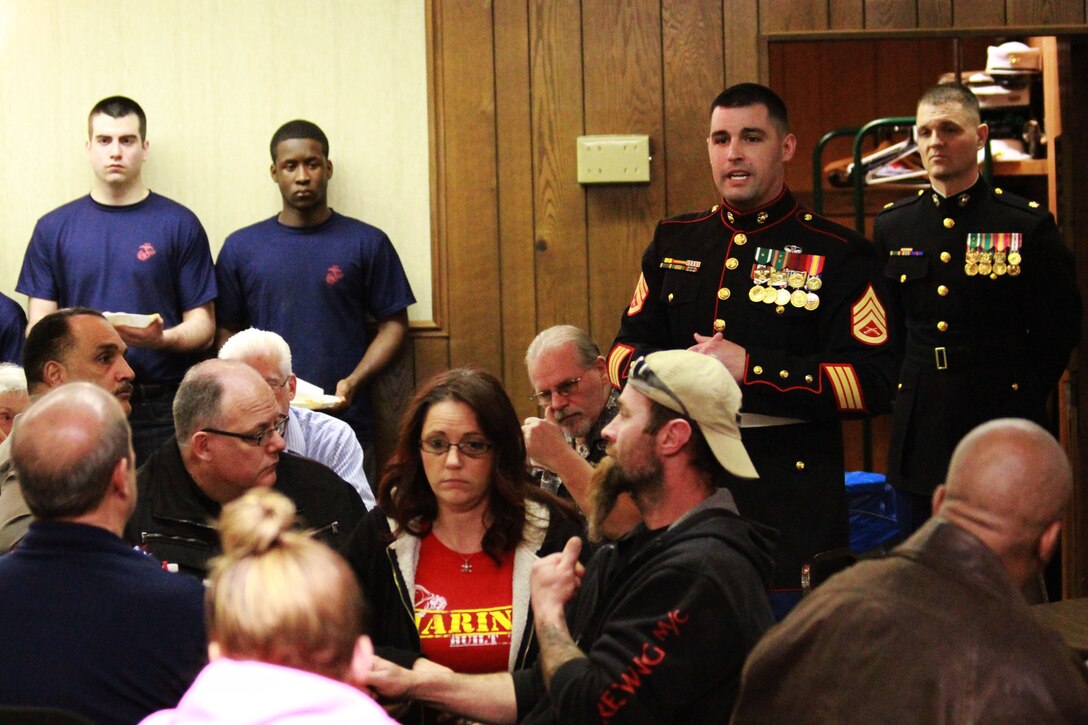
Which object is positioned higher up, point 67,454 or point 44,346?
point 44,346

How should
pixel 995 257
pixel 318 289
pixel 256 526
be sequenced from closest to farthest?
pixel 256 526 < pixel 995 257 < pixel 318 289

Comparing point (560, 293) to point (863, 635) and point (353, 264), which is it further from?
point (863, 635)

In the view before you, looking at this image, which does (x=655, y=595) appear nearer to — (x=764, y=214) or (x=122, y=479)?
(x=122, y=479)

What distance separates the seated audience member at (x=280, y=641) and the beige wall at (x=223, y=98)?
3444 millimetres

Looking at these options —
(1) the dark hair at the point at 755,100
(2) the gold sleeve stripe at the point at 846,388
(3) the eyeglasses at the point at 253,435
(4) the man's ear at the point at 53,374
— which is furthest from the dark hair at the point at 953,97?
(4) the man's ear at the point at 53,374

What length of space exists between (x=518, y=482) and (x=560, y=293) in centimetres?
219

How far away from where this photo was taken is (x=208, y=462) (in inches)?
130

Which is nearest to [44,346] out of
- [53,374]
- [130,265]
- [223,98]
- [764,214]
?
[53,374]

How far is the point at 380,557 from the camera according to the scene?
2.97 metres

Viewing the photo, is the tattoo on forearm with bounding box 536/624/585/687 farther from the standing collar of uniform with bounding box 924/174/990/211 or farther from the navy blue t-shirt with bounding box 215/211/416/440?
the navy blue t-shirt with bounding box 215/211/416/440

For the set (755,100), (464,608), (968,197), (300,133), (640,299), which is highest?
(300,133)

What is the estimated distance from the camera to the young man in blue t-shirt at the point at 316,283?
5047 mm

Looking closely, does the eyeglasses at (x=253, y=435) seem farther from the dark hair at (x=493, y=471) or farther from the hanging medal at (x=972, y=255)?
the hanging medal at (x=972, y=255)

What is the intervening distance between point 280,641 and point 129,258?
11.6ft
